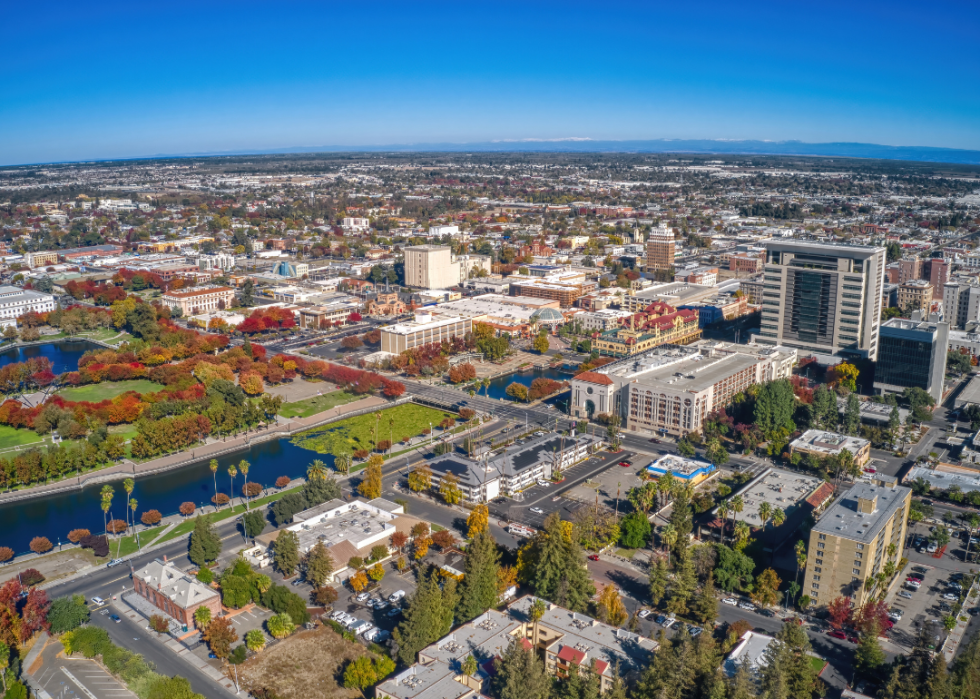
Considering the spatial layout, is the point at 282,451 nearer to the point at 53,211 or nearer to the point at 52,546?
the point at 52,546

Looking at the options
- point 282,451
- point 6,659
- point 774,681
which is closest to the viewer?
point 774,681

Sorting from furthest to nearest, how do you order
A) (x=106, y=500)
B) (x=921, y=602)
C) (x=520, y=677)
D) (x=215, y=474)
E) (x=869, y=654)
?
(x=215, y=474), (x=106, y=500), (x=921, y=602), (x=869, y=654), (x=520, y=677)

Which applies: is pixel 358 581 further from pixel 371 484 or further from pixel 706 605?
pixel 706 605

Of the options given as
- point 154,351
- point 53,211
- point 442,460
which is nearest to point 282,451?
point 442,460

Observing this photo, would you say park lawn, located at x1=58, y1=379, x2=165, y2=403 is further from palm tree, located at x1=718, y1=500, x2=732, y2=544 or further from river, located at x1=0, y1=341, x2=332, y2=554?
palm tree, located at x1=718, y1=500, x2=732, y2=544

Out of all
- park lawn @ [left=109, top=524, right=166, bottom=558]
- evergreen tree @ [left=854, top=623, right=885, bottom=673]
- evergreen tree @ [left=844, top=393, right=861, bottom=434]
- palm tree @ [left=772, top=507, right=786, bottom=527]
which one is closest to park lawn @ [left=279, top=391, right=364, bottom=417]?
park lawn @ [left=109, top=524, right=166, bottom=558]

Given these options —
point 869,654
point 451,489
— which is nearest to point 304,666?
point 451,489
